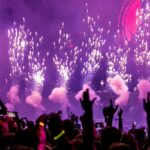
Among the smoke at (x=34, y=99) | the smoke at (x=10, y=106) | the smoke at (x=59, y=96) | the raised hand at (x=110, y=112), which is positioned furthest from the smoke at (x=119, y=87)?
the raised hand at (x=110, y=112)

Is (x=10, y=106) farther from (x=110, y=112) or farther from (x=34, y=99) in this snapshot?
(x=110, y=112)

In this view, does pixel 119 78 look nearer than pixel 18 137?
No

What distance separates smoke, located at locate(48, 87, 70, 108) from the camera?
160 feet

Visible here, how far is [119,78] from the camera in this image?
131 feet

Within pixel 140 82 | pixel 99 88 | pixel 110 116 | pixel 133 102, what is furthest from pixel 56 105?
pixel 110 116

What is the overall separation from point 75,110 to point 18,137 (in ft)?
160

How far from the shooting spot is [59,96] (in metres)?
49.9

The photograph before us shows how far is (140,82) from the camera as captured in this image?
4334 cm

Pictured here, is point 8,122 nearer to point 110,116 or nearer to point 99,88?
point 110,116

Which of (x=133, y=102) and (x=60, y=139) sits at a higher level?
(x=133, y=102)

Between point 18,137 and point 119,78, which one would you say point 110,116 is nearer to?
point 18,137

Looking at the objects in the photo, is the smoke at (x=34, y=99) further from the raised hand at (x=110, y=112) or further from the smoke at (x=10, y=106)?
the raised hand at (x=110, y=112)

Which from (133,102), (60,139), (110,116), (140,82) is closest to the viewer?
(60,139)

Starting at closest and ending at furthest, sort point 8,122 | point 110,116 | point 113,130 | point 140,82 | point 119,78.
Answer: point 113,130
point 8,122
point 110,116
point 119,78
point 140,82
